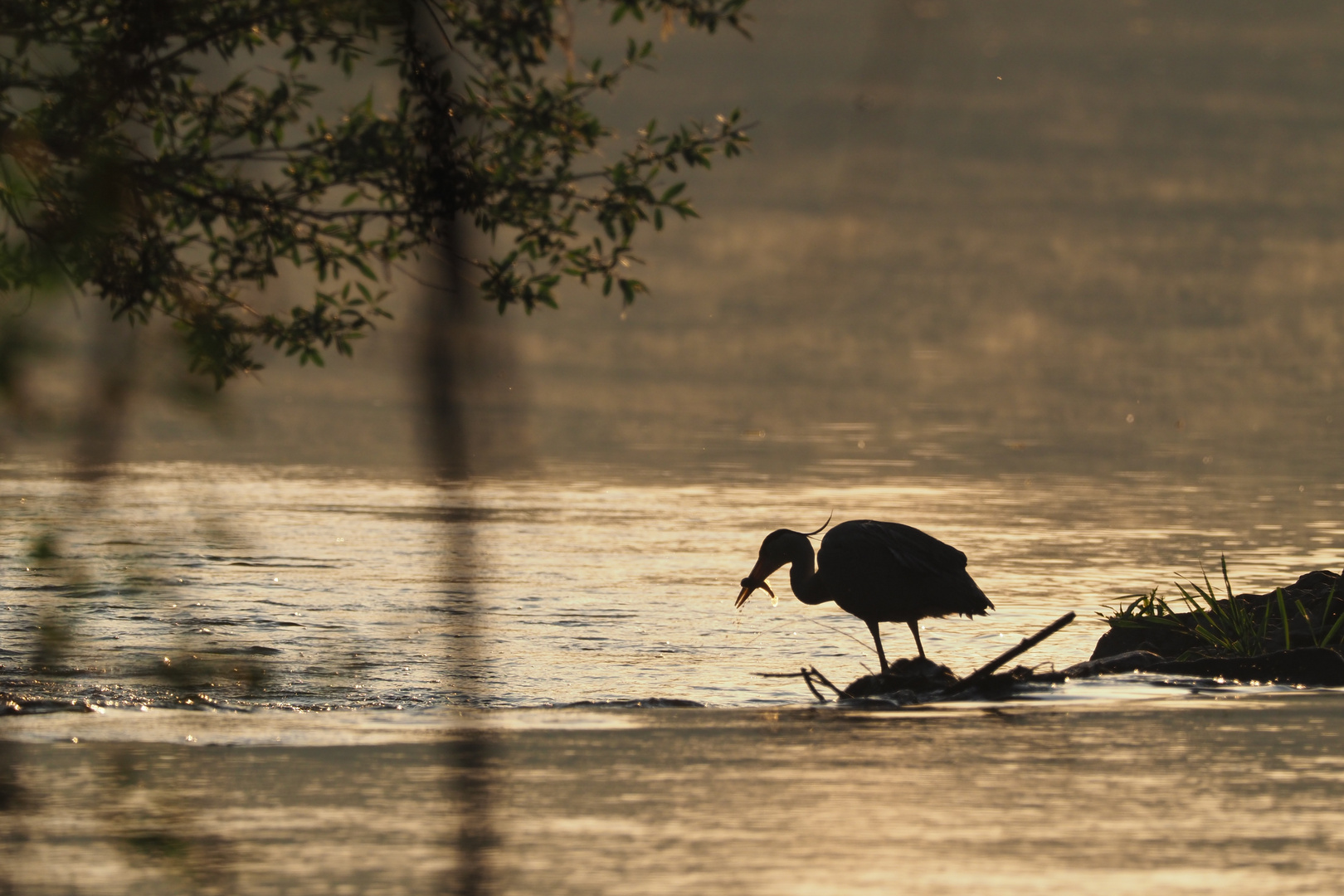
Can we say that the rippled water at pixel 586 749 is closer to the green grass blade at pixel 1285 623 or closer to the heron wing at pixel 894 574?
the heron wing at pixel 894 574

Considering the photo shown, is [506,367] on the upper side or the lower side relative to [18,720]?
upper

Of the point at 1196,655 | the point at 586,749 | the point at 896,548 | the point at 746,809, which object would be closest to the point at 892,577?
the point at 896,548

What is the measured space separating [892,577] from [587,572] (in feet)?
17.3

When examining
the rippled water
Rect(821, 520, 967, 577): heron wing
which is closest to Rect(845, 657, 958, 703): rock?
the rippled water

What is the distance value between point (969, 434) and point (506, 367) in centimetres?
2805

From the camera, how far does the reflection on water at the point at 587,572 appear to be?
446 inches

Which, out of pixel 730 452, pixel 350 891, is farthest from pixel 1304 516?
pixel 350 891

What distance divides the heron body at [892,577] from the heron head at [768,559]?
1.37 ft

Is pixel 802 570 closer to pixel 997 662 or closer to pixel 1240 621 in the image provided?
pixel 1240 621

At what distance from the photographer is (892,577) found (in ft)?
38.1

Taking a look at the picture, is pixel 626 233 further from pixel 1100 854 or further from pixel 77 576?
A: pixel 77 576

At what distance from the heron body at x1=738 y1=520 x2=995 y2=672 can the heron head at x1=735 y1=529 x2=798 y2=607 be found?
0.42 m

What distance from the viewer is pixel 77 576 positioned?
11.4ft

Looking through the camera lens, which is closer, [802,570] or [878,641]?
[878,641]
